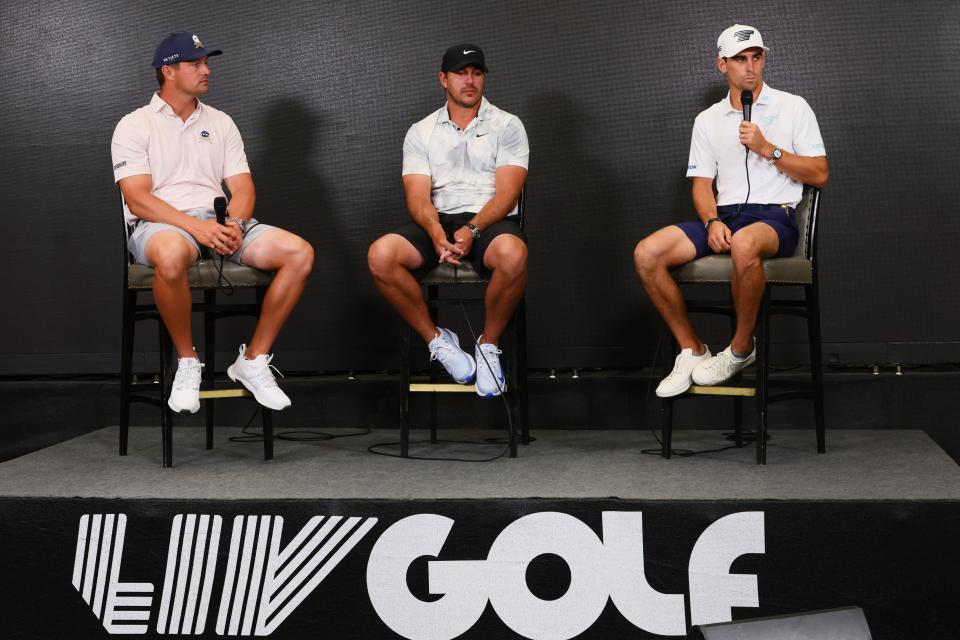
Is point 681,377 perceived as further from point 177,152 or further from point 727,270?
point 177,152

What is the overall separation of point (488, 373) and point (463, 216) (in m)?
0.54

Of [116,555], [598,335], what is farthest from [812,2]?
[116,555]

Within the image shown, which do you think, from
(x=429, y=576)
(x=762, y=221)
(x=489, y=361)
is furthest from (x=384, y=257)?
(x=762, y=221)

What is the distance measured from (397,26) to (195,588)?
98.1 inches

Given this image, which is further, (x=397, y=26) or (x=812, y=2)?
(x=397, y=26)

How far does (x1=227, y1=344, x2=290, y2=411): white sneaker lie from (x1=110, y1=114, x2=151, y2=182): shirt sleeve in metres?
0.66

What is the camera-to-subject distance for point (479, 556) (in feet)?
7.67

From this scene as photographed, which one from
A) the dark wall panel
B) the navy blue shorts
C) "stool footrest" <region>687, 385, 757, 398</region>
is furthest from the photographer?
the dark wall panel

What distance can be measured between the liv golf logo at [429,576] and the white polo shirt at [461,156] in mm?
1245

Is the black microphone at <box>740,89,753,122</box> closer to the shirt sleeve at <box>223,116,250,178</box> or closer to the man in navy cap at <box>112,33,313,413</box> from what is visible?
the man in navy cap at <box>112,33,313,413</box>

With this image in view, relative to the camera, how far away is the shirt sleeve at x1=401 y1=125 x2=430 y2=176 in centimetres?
322

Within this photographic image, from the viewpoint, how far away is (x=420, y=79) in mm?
4004

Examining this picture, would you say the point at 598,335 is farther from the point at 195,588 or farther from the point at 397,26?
the point at 195,588

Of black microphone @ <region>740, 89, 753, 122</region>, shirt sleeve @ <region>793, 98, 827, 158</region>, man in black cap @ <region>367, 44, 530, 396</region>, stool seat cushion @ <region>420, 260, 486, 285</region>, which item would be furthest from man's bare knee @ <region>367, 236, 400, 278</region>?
shirt sleeve @ <region>793, 98, 827, 158</region>
